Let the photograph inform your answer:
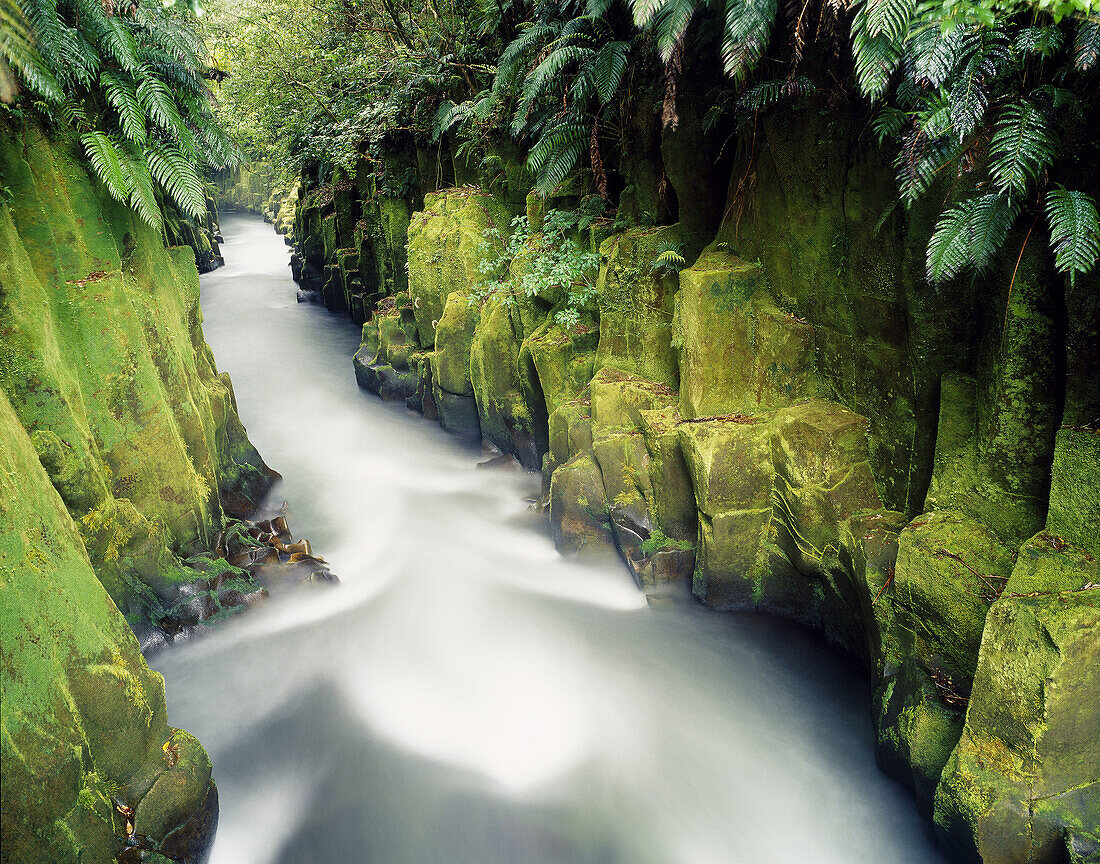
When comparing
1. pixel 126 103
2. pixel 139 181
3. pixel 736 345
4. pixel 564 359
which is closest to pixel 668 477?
pixel 736 345

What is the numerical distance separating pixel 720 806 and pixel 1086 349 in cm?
368

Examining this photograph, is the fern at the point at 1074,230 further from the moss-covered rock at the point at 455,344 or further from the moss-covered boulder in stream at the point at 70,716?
the moss-covered rock at the point at 455,344

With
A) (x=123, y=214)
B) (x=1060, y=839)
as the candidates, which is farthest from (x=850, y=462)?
(x=123, y=214)

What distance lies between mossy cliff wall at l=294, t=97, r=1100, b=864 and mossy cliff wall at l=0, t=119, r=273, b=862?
13.1 feet

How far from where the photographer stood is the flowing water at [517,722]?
4.34 m

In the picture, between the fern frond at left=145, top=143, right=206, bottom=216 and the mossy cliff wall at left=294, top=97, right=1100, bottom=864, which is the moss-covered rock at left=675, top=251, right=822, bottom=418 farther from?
the fern frond at left=145, top=143, right=206, bottom=216

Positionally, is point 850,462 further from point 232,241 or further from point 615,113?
point 232,241

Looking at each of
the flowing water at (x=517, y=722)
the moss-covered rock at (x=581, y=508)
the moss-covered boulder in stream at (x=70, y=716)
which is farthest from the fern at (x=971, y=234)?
the moss-covered boulder in stream at (x=70, y=716)

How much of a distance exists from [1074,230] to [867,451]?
7.60 ft

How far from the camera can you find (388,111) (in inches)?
495

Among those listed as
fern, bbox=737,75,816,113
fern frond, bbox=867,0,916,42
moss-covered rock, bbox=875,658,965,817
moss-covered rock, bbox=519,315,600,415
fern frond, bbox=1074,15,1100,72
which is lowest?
moss-covered rock, bbox=875,658,965,817

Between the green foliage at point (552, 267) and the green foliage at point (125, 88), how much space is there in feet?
12.4

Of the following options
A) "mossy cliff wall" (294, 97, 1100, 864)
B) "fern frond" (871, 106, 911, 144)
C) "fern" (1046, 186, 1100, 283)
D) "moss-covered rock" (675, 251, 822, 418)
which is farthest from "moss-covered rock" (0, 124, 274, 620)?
"fern" (1046, 186, 1100, 283)

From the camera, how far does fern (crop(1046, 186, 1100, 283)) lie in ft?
9.89
